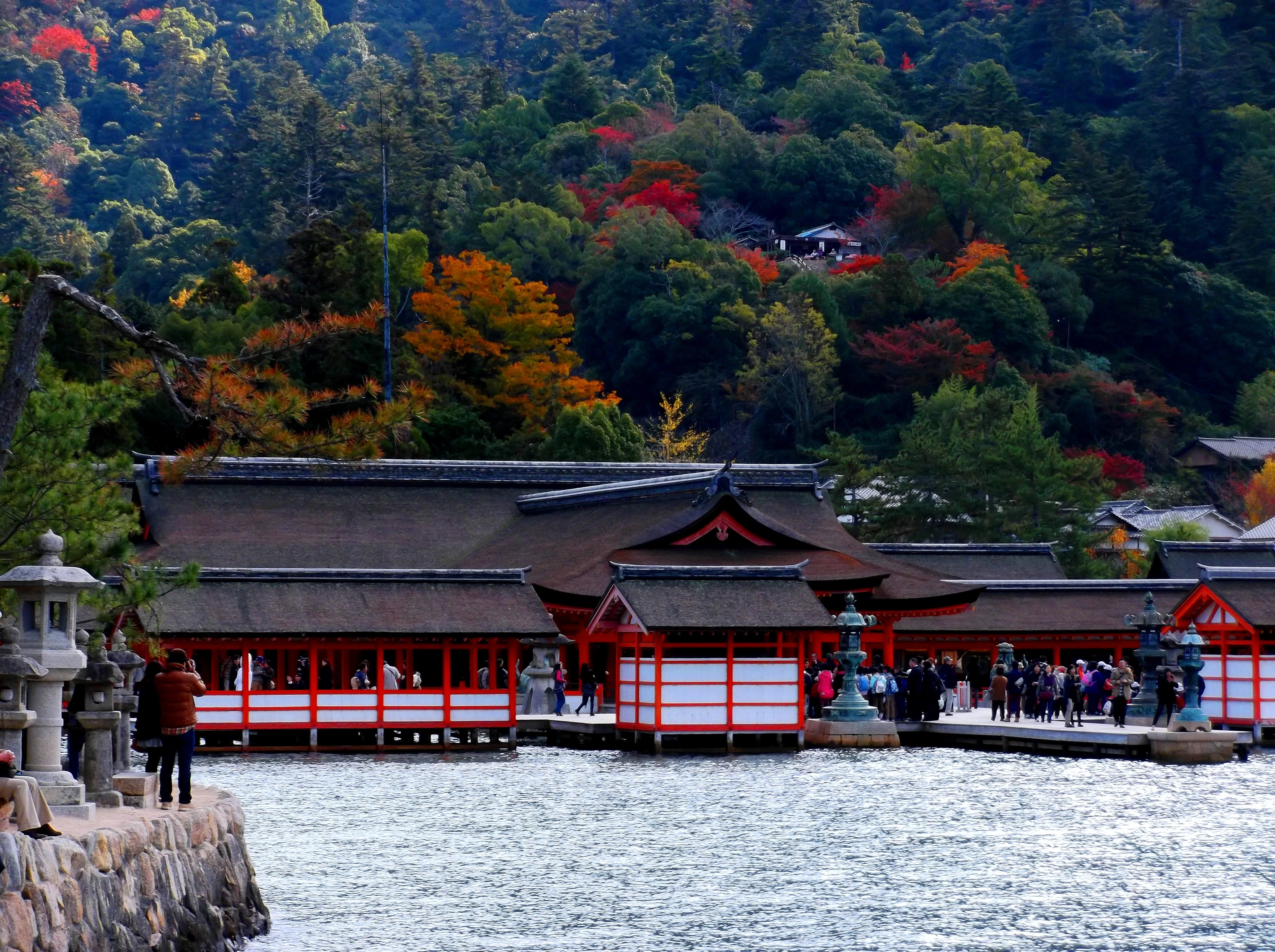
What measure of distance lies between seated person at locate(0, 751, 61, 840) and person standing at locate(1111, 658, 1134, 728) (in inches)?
1055

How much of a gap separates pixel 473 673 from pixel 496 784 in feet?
24.5

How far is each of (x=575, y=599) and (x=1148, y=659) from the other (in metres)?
11.1

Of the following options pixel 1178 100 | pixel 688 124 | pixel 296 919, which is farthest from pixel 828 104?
pixel 296 919

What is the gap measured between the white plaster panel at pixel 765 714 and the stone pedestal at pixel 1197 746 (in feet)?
20.9

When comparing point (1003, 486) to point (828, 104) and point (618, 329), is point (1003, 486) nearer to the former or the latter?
point (618, 329)

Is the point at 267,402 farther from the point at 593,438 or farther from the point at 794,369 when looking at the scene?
the point at 794,369

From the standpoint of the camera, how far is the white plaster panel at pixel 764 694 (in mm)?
38000

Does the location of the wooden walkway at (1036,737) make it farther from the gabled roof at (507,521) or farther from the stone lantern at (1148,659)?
the gabled roof at (507,521)

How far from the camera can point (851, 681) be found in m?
39.1

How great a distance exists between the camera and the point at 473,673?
3934 centimetres

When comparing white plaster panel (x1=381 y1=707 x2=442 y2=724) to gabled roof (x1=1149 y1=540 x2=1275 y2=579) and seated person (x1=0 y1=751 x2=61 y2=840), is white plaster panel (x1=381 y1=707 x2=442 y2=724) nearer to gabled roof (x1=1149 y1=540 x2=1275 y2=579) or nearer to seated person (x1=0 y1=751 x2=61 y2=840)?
gabled roof (x1=1149 y1=540 x2=1275 y2=579)

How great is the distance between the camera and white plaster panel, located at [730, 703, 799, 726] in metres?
37.9

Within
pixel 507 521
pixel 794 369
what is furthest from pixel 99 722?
pixel 794 369

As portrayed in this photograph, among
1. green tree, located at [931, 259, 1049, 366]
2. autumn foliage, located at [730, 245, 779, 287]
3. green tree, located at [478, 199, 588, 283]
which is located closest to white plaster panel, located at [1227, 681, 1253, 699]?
green tree, located at [931, 259, 1049, 366]
